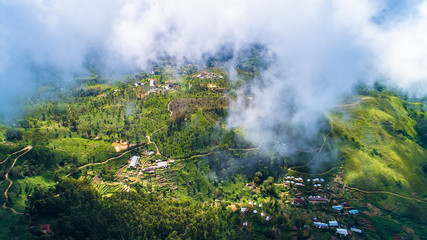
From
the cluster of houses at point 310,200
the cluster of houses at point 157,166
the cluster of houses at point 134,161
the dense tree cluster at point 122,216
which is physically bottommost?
the cluster of houses at point 310,200

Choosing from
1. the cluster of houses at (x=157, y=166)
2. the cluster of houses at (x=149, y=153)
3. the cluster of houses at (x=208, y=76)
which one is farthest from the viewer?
the cluster of houses at (x=208, y=76)

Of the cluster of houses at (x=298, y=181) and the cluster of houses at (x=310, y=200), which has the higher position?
the cluster of houses at (x=298, y=181)

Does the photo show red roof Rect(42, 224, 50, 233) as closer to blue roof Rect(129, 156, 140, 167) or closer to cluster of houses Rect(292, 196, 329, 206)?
blue roof Rect(129, 156, 140, 167)

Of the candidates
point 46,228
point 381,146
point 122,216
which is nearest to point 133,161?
point 122,216

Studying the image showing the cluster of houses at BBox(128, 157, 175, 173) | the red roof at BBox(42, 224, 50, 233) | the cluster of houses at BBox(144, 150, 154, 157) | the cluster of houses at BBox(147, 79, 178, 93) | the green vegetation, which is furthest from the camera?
the cluster of houses at BBox(147, 79, 178, 93)

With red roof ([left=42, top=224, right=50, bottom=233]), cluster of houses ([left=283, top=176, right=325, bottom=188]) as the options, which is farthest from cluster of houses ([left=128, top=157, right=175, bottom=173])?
cluster of houses ([left=283, top=176, right=325, bottom=188])

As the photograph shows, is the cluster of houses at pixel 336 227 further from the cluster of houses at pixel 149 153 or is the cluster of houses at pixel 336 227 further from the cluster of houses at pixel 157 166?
the cluster of houses at pixel 149 153

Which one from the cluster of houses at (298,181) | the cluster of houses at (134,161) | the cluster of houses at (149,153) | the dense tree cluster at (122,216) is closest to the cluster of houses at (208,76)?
the cluster of houses at (149,153)

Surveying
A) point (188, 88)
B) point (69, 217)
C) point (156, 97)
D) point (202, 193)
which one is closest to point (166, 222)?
point (202, 193)

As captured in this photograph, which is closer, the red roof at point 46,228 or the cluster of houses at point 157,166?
the red roof at point 46,228
